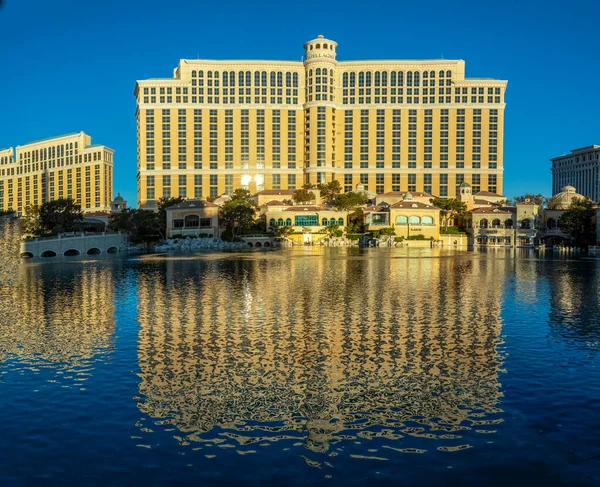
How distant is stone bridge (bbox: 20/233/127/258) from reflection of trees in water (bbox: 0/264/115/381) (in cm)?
4451

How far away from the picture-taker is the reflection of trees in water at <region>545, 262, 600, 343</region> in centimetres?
2870

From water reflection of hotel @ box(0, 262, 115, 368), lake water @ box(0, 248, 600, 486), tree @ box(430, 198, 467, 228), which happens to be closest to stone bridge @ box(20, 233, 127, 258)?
water reflection of hotel @ box(0, 262, 115, 368)

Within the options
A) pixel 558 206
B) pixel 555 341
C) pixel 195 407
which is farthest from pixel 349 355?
pixel 558 206

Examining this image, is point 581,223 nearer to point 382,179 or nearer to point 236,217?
point 382,179

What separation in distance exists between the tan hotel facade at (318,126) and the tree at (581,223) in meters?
44.8

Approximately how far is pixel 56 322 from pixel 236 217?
104m

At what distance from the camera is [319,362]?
22.5 metres

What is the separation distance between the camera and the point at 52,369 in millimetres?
21359

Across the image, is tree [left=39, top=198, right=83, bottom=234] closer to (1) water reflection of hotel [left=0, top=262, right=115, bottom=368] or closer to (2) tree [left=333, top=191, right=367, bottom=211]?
(2) tree [left=333, top=191, right=367, bottom=211]

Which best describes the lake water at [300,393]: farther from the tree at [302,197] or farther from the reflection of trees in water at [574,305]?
the tree at [302,197]

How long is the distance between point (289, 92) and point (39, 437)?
555 feet

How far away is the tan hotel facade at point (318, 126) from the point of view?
173375 mm

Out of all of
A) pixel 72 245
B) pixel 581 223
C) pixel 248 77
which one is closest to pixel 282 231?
pixel 72 245

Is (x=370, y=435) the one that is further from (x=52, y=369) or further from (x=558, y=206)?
(x=558, y=206)
